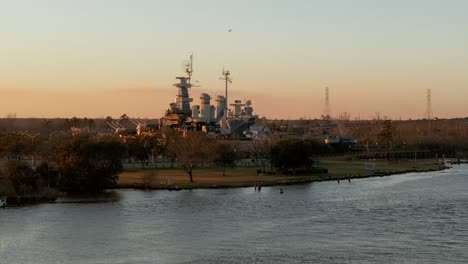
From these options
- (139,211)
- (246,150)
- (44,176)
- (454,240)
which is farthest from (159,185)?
Result: (246,150)

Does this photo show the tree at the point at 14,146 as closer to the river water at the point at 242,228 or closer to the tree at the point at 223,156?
the tree at the point at 223,156

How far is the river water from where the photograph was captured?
23844mm

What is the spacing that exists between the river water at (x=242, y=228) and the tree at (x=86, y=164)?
2967 mm

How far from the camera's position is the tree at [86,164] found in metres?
44.8

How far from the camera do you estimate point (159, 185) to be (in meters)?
46.3

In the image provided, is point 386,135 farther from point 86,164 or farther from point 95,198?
point 95,198

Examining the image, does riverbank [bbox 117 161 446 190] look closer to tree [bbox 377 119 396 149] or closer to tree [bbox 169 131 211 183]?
tree [bbox 169 131 211 183]

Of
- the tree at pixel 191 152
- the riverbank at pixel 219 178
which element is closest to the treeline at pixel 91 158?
the tree at pixel 191 152

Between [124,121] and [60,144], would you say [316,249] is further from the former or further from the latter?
[124,121]

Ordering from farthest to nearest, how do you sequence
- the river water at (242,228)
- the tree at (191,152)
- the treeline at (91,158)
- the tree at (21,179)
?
the tree at (191,152) → the treeline at (91,158) → the tree at (21,179) → the river water at (242,228)

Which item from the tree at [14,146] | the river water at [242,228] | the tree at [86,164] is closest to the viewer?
the river water at [242,228]

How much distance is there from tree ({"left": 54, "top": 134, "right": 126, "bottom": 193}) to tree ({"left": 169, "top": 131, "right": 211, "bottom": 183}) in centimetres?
522

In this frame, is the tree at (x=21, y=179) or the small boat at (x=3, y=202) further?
the tree at (x=21, y=179)

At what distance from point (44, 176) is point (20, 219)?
40.4ft
